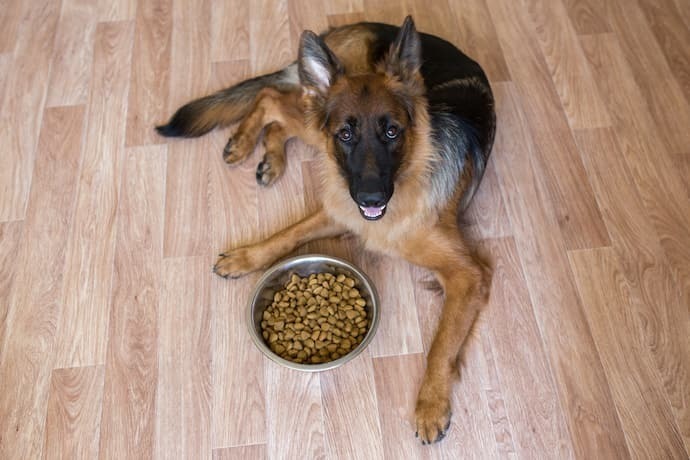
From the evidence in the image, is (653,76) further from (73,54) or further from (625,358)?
(73,54)

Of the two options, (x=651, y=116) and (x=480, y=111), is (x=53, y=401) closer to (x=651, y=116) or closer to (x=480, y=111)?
(x=480, y=111)

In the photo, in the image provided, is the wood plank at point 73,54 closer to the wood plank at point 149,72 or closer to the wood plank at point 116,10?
the wood plank at point 116,10

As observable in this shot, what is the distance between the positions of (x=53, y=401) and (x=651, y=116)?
3447mm

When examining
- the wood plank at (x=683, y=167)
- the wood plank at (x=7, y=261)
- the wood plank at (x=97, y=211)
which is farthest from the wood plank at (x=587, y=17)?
the wood plank at (x=7, y=261)

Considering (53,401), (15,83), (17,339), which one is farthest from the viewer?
(15,83)

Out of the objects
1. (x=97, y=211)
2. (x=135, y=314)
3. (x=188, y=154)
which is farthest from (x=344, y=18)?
(x=135, y=314)

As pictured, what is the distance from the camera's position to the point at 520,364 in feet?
8.21

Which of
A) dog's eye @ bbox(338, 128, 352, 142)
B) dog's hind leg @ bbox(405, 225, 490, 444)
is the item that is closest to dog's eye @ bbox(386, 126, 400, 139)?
dog's eye @ bbox(338, 128, 352, 142)

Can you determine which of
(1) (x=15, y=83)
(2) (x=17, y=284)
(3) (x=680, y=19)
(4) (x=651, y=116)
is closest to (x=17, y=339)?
(2) (x=17, y=284)

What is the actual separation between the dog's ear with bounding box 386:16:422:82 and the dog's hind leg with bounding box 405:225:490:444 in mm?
705

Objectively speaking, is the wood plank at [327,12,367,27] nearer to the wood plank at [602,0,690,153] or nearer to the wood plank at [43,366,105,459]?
the wood plank at [602,0,690,153]

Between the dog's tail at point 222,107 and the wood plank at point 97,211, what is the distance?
0.36m

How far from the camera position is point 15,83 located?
353cm

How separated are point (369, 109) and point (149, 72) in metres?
1.91
